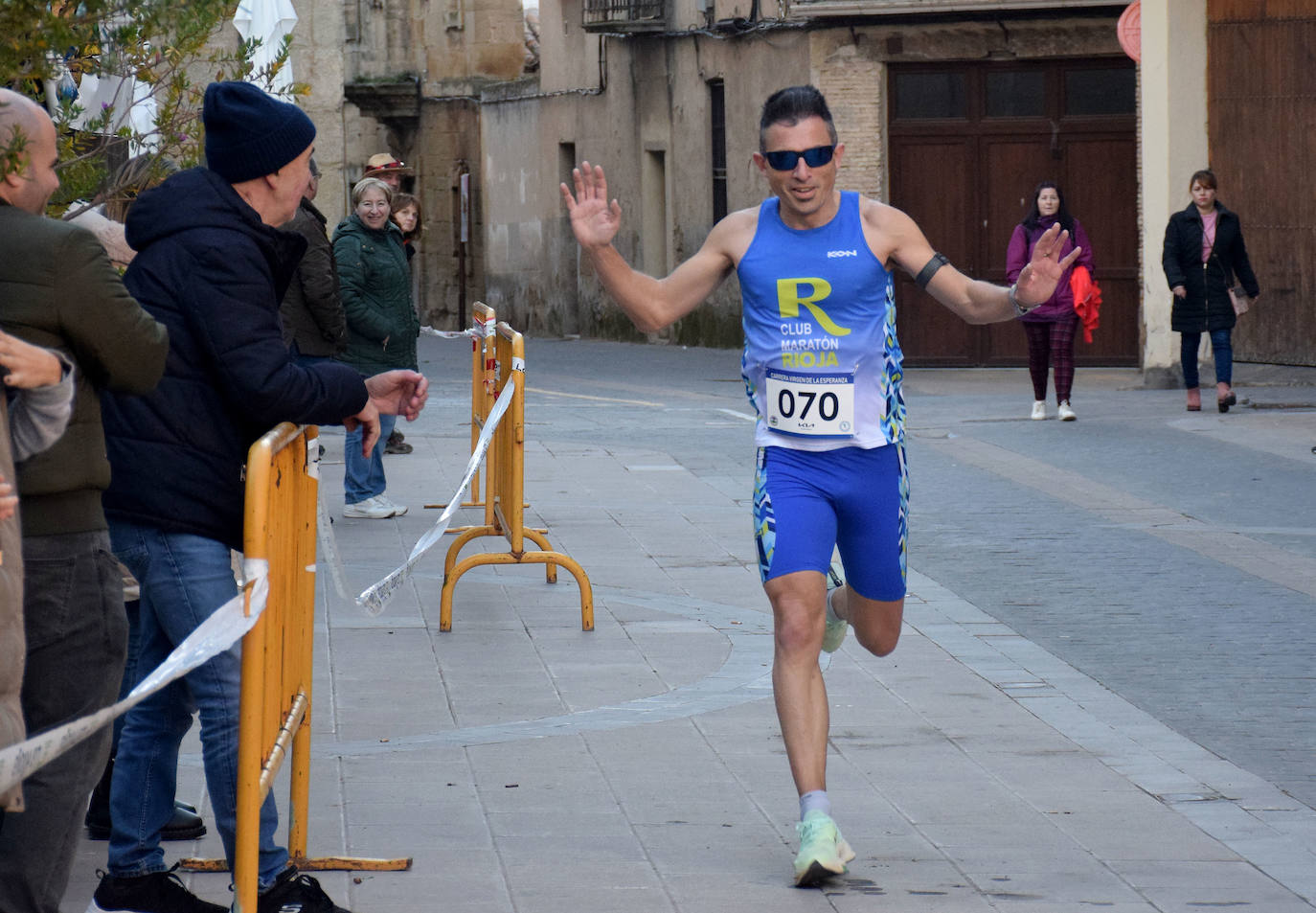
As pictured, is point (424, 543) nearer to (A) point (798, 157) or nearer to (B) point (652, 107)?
(A) point (798, 157)

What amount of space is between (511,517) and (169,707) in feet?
13.1

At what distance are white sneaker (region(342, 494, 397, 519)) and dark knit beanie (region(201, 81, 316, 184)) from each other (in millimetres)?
7124

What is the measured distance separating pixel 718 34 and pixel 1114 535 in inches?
703

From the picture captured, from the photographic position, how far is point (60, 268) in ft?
12.3

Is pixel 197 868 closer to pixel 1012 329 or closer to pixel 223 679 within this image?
pixel 223 679

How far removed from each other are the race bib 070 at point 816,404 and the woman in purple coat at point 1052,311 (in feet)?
35.6

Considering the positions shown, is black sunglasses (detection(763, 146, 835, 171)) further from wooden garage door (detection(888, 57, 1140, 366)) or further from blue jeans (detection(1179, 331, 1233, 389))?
wooden garage door (detection(888, 57, 1140, 366))

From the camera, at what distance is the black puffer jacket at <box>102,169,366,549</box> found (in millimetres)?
4250

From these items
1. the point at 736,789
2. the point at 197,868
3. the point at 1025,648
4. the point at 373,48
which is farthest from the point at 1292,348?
the point at 373,48

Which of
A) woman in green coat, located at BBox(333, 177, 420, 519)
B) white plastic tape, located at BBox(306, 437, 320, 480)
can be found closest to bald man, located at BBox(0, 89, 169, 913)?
white plastic tape, located at BBox(306, 437, 320, 480)

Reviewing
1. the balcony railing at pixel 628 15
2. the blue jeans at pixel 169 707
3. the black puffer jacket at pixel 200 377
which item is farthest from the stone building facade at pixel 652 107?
the black puffer jacket at pixel 200 377

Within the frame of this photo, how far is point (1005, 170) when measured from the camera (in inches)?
917

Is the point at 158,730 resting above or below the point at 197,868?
above

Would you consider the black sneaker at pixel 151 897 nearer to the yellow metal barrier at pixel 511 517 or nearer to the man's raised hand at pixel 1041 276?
the man's raised hand at pixel 1041 276
